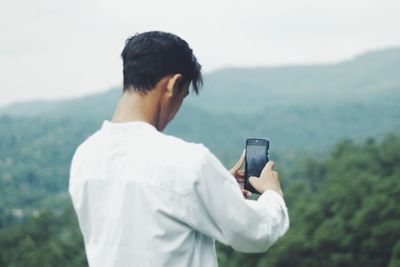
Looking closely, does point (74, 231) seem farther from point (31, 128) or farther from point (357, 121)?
point (357, 121)

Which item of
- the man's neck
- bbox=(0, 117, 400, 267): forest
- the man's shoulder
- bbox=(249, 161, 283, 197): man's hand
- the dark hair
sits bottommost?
bbox=(0, 117, 400, 267): forest

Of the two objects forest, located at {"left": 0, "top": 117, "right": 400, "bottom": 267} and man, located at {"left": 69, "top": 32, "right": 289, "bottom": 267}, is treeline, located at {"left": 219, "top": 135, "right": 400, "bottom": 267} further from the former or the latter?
man, located at {"left": 69, "top": 32, "right": 289, "bottom": 267}

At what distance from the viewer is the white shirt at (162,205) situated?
1174mm

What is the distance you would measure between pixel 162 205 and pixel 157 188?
3 cm

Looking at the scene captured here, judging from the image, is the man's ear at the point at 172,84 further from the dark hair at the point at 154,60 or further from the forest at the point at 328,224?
the forest at the point at 328,224

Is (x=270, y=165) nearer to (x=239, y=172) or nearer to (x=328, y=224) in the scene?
(x=239, y=172)

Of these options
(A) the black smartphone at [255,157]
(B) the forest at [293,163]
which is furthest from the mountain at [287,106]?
(A) the black smartphone at [255,157]

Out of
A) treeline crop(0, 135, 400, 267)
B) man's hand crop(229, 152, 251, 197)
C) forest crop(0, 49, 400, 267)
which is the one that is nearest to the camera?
man's hand crop(229, 152, 251, 197)

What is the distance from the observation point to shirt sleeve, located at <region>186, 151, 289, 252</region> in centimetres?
117

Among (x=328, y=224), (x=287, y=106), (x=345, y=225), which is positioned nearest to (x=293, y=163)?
(x=328, y=224)

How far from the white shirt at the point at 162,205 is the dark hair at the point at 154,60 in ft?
0.25

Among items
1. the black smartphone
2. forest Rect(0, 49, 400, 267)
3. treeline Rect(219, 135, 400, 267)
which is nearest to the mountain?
forest Rect(0, 49, 400, 267)

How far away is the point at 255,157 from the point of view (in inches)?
57.1

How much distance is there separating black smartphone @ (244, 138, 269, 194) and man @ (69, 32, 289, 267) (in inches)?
4.7
